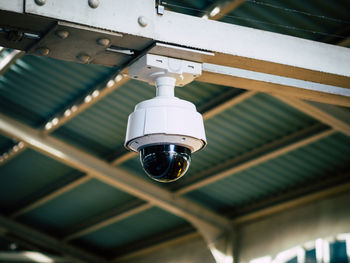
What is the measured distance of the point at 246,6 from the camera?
25.2 ft

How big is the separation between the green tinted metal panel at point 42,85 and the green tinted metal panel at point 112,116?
1.46ft

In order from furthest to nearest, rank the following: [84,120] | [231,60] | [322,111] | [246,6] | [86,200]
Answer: [86,200] < [84,120] < [322,111] < [246,6] < [231,60]

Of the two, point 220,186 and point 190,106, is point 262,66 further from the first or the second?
point 220,186

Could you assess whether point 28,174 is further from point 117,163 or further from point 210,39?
point 210,39

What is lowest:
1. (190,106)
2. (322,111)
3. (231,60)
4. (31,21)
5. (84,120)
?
(190,106)

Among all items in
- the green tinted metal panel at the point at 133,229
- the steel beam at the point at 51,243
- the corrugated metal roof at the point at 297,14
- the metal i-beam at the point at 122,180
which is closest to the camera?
the corrugated metal roof at the point at 297,14

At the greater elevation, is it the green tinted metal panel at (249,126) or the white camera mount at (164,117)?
the green tinted metal panel at (249,126)

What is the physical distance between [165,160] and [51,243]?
14.2 metres

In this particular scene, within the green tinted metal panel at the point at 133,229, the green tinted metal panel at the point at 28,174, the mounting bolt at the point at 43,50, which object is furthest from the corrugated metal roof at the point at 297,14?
the green tinted metal panel at the point at 133,229

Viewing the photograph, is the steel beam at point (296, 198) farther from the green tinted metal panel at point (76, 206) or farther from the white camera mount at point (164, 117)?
the white camera mount at point (164, 117)

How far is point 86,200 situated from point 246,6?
792 centimetres

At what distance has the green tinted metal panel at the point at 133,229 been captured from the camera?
1431 centimetres

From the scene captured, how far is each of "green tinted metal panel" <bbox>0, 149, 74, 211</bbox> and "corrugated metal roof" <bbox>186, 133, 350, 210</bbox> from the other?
3.05 m

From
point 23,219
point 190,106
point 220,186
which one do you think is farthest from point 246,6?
point 23,219
